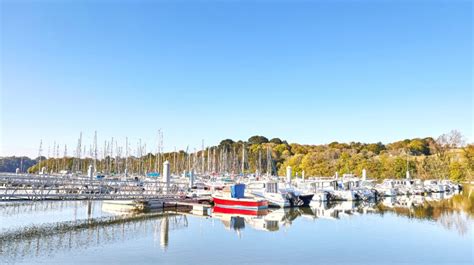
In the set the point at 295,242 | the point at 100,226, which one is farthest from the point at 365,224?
the point at 100,226

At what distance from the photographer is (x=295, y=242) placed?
24.1 m

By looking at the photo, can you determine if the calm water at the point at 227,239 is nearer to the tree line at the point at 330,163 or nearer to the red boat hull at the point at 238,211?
the red boat hull at the point at 238,211

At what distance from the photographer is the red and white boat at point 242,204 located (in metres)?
39.2

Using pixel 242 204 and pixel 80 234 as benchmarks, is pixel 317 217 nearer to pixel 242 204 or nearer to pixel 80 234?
pixel 242 204

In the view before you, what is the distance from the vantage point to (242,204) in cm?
3959

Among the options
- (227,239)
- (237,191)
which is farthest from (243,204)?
(227,239)

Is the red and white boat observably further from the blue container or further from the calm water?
the calm water

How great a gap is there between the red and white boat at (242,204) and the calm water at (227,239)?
90.8 inches

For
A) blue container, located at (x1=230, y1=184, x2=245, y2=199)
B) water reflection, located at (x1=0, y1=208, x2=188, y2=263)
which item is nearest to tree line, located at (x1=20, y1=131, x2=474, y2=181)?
blue container, located at (x1=230, y1=184, x2=245, y2=199)

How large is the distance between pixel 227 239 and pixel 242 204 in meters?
15.0

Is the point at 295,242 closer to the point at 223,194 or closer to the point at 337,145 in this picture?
the point at 223,194

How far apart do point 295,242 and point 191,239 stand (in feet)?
21.0

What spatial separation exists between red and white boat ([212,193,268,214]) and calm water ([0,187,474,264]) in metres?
2.31

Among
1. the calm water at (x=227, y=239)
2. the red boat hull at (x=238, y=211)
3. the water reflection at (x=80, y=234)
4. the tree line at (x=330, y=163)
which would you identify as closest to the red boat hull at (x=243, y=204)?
the red boat hull at (x=238, y=211)
